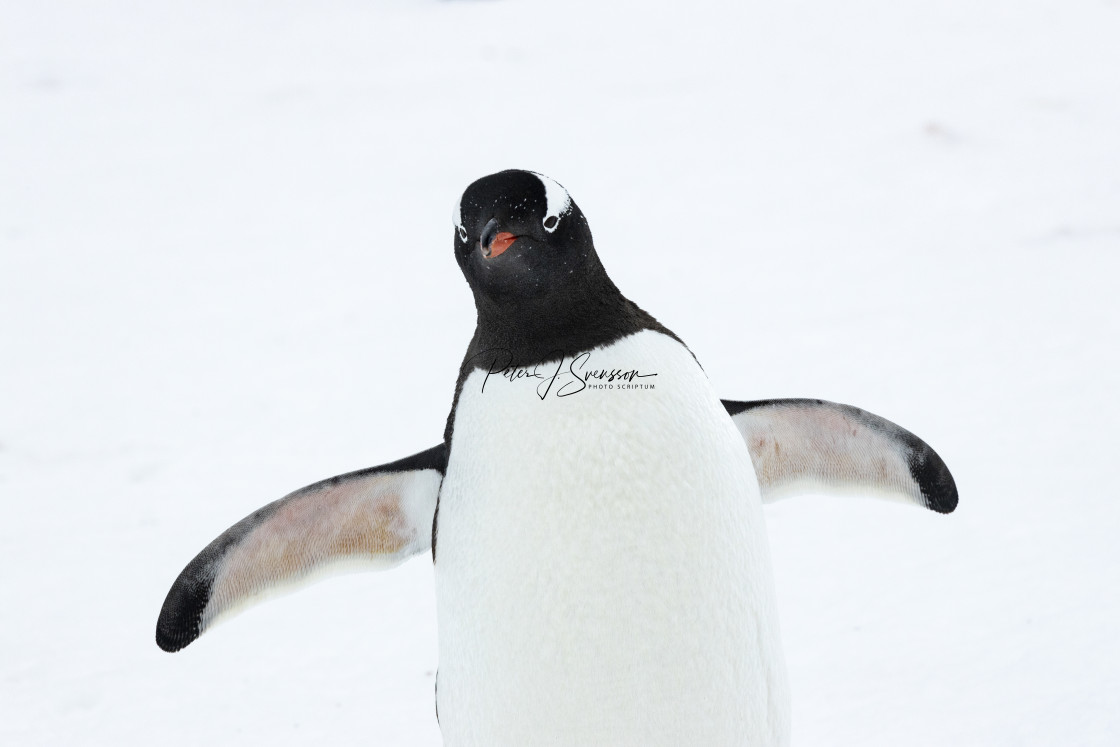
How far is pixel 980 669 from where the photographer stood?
121 cm

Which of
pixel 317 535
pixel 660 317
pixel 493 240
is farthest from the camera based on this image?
pixel 660 317

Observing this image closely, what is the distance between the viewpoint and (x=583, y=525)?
75 cm

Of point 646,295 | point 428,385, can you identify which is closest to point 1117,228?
point 646,295

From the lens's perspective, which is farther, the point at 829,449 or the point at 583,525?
the point at 829,449

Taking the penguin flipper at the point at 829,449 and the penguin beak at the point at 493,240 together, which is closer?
the penguin beak at the point at 493,240

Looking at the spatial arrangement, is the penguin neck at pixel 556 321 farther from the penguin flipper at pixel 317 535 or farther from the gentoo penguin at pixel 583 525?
the penguin flipper at pixel 317 535

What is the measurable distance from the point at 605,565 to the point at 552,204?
27cm

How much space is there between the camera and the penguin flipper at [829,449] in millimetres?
943

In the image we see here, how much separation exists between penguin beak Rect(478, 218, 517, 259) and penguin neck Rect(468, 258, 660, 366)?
0.05m

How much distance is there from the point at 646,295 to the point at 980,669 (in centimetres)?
141

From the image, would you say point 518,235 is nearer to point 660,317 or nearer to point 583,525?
point 583,525

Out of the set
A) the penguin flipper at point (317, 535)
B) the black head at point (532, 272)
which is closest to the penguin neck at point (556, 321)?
the black head at point (532, 272)
